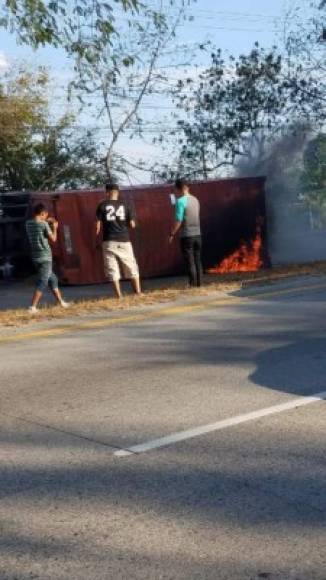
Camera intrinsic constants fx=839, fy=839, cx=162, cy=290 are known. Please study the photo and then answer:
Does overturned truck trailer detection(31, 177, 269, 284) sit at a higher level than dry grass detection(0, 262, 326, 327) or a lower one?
higher

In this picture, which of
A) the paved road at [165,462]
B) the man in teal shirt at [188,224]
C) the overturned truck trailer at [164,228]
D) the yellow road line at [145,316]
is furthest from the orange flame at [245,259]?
the paved road at [165,462]

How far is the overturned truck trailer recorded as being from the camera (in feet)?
56.3

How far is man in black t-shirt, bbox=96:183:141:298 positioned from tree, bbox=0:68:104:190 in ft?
41.2

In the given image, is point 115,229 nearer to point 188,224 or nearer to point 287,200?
point 188,224

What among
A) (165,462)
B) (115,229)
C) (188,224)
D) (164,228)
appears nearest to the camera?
(165,462)

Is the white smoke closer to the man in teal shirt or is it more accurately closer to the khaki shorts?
the man in teal shirt

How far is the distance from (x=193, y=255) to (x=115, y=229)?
1.57m

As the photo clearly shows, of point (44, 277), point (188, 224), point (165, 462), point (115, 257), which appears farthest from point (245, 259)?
point (165, 462)

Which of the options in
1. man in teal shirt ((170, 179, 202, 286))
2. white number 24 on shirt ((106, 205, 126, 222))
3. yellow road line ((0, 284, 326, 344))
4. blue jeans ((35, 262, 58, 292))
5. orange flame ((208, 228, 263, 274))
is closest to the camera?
yellow road line ((0, 284, 326, 344))

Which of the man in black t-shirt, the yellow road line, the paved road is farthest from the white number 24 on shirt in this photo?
the paved road

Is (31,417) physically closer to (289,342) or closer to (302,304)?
(289,342)

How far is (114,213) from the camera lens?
12.2m

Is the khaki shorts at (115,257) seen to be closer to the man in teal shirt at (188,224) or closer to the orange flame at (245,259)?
the man in teal shirt at (188,224)

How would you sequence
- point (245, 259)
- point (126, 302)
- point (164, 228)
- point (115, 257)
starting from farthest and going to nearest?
point (245, 259), point (164, 228), point (115, 257), point (126, 302)
